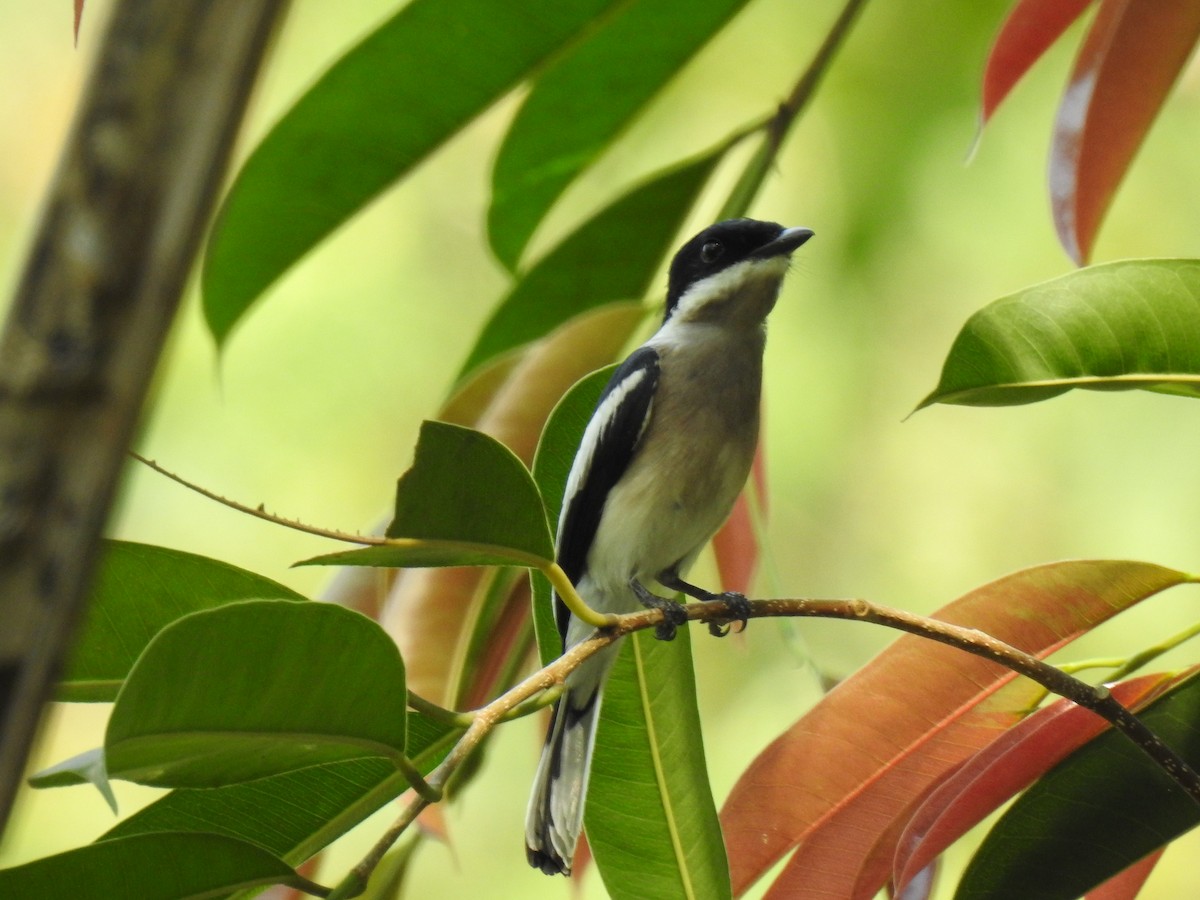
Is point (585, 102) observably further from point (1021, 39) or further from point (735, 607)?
point (735, 607)

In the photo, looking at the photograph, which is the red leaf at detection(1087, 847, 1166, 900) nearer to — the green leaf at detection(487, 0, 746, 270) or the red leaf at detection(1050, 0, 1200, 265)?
the red leaf at detection(1050, 0, 1200, 265)

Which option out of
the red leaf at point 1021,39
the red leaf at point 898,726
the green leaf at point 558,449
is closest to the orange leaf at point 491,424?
the green leaf at point 558,449

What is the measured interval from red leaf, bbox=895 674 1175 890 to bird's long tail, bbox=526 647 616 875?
0.61 metres

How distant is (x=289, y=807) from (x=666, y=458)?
4.10ft

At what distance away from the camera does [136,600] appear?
154cm

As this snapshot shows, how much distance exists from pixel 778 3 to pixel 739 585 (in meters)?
5.08

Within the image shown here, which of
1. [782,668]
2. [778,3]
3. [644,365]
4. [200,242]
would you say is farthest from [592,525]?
[778,3]

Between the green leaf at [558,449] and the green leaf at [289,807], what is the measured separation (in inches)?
10.3

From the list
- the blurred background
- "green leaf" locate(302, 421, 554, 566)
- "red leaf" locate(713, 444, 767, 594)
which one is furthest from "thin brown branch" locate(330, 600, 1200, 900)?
the blurred background

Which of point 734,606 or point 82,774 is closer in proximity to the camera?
point 82,774

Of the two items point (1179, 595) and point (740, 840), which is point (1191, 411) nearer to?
point (1179, 595)

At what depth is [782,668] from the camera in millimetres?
5594

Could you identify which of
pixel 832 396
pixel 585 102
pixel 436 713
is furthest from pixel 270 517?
pixel 832 396

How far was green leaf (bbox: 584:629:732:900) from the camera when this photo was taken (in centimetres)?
167
